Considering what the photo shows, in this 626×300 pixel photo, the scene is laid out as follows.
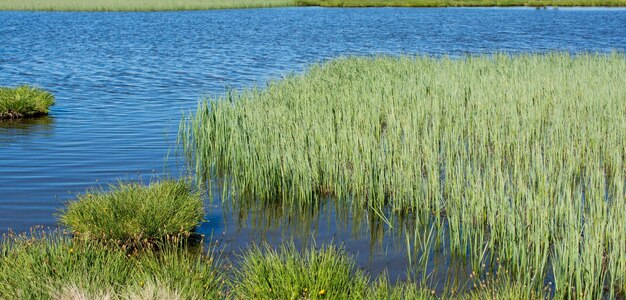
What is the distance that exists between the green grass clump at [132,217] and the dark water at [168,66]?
0.59 m

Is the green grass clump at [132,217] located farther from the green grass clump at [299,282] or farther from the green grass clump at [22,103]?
the green grass clump at [22,103]

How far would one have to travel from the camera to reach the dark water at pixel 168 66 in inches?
361

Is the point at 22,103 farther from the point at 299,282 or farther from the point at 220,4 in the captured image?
the point at 220,4

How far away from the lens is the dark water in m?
9.18

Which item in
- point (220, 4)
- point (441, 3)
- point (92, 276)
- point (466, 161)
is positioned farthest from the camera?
point (220, 4)

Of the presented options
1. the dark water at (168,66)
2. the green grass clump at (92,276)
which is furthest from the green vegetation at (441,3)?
the green grass clump at (92,276)

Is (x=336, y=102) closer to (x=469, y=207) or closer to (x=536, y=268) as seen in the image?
(x=469, y=207)

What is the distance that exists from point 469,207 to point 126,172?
19.0 ft

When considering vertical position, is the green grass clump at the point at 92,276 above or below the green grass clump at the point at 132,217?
above

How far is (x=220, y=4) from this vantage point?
78.1 meters

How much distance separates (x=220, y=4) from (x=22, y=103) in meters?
63.0

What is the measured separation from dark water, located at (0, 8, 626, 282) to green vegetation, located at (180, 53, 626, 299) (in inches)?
27.8

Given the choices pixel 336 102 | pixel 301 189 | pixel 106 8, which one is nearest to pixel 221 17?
pixel 106 8

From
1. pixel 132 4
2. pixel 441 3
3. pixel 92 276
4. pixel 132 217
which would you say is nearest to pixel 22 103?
pixel 132 217
